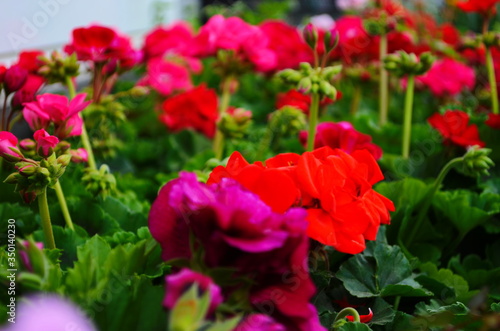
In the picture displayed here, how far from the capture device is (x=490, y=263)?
2.83 ft

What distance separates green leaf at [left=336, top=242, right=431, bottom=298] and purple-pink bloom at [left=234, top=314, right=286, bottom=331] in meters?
0.25

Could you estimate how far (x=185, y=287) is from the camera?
1.23 feet

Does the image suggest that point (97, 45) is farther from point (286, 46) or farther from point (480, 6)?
point (480, 6)

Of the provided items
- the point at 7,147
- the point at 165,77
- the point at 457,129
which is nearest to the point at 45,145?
the point at 7,147

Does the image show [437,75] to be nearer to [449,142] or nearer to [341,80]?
[341,80]

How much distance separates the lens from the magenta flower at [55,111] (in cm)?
67

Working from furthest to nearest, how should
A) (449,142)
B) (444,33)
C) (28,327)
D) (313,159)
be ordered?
(444,33), (449,142), (313,159), (28,327)

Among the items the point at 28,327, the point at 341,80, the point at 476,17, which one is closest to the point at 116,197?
the point at 28,327

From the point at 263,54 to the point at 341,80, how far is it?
0.51 meters

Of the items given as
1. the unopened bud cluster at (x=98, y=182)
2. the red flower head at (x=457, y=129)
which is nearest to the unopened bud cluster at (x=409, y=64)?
the red flower head at (x=457, y=129)

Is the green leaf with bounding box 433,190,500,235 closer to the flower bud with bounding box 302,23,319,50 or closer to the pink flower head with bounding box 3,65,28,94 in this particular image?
the flower bud with bounding box 302,23,319,50

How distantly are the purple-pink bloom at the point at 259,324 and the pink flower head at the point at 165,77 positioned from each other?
108 cm

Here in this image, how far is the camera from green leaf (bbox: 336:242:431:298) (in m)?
0.64

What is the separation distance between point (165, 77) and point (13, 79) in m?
0.75
